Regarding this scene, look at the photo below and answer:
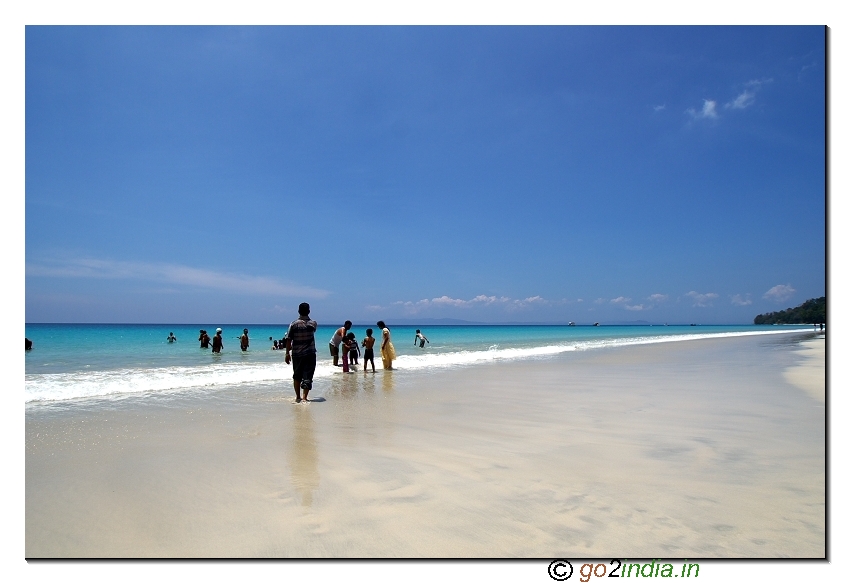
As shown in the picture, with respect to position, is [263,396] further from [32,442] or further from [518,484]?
[518,484]

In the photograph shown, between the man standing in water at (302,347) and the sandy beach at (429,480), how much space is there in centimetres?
65

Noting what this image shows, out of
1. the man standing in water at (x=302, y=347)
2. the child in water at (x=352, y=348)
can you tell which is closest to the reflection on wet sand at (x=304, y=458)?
the man standing in water at (x=302, y=347)

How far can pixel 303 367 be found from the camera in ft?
31.2

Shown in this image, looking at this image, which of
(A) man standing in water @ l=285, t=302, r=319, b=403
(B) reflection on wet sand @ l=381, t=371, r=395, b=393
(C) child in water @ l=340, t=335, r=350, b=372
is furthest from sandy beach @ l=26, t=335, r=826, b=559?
(C) child in water @ l=340, t=335, r=350, b=372

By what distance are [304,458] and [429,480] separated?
1.66 meters

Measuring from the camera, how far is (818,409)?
8.17 m

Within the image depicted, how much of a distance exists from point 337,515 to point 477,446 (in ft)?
8.67

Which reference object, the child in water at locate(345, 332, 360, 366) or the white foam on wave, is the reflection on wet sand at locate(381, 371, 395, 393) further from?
the white foam on wave

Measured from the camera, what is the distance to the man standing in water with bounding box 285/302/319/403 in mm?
9398

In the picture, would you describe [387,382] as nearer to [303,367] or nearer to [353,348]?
[353,348]

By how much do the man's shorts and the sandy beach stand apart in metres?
0.68

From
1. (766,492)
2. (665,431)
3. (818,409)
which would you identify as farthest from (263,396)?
(818,409)

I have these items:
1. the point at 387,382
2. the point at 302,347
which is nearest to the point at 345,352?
the point at 387,382

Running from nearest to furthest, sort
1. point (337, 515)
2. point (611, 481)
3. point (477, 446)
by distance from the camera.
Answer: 1. point (337, 515)
2. point (611, 481)
3. point (477, 446)
